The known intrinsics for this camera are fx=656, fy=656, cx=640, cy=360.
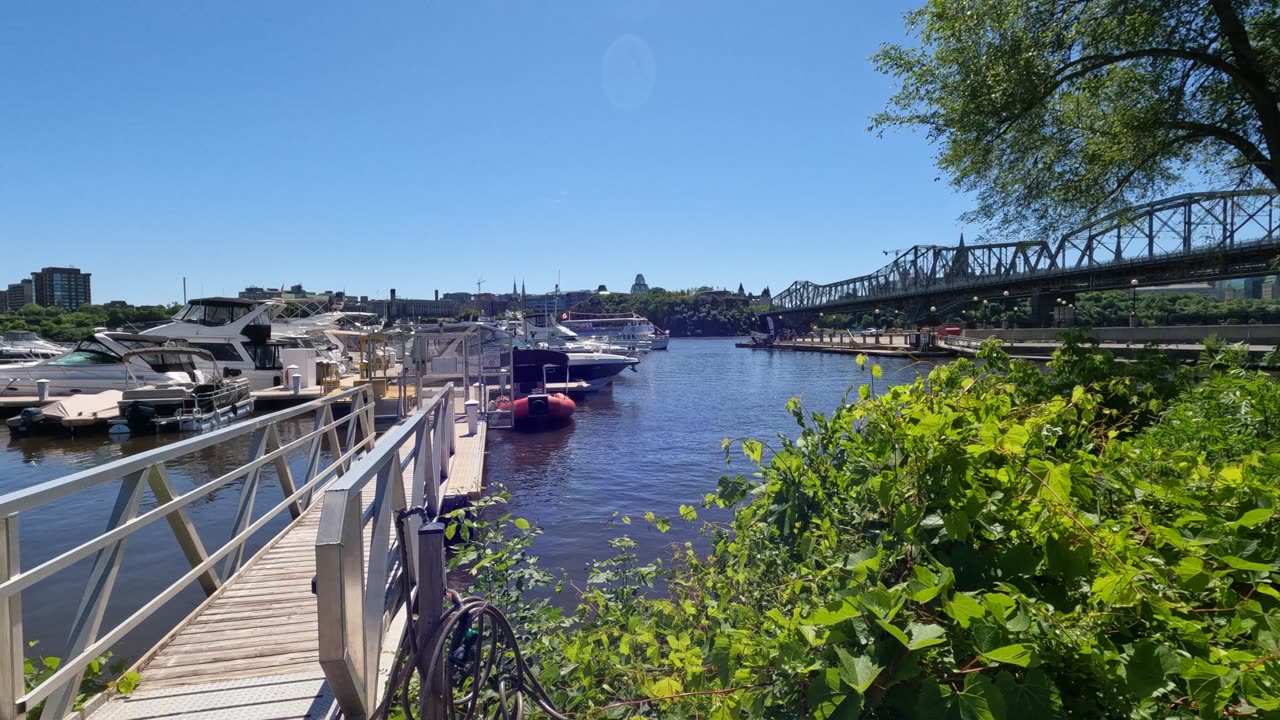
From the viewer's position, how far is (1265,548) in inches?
58.4

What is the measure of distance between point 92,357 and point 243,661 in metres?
32.0

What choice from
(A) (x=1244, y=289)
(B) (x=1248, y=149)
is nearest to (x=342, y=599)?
(B) (x=1248, y=149)

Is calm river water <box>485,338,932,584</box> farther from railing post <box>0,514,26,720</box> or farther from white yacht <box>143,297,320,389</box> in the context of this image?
white yacht <box>143,297,320,389</box>

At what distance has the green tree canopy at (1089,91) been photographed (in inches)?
312

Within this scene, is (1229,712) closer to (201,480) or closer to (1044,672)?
(1044,672)

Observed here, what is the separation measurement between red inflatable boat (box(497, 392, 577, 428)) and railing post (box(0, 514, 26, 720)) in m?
22.0

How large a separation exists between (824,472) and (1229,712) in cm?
163

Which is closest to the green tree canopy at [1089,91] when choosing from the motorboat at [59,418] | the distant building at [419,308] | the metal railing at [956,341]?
the motorboat at [59,418]

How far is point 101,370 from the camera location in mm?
27219

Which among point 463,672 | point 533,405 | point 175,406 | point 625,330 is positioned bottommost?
point 533,405

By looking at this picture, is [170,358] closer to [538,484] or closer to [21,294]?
[538,484]

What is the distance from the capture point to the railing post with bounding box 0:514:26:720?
2660 mm

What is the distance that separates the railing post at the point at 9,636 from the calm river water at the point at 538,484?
3540mm

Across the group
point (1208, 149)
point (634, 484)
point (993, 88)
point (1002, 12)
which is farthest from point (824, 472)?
point (634, 484)
